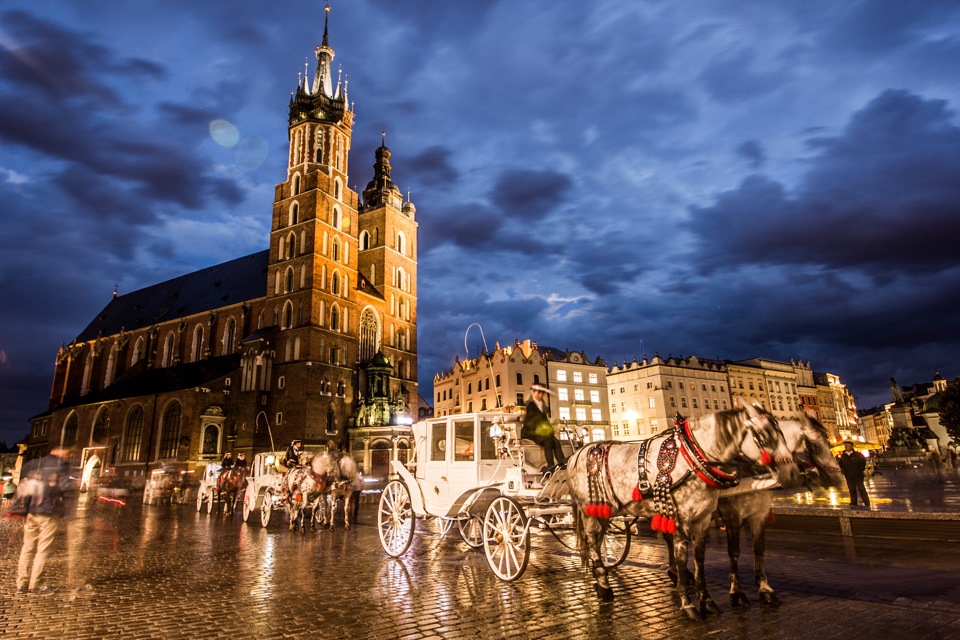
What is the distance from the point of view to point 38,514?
Result: 728cm

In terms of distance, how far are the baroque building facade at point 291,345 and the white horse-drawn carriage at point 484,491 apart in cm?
2887

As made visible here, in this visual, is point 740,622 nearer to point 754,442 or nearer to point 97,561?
point 754,442

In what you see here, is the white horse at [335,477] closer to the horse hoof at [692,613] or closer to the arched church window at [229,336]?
the horse hoof at [692,613]

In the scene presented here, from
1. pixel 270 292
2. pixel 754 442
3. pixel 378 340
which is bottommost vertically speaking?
pixel 754 442

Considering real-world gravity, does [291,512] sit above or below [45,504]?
below

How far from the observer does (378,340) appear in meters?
51.0

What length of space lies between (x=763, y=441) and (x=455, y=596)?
3.89 metres

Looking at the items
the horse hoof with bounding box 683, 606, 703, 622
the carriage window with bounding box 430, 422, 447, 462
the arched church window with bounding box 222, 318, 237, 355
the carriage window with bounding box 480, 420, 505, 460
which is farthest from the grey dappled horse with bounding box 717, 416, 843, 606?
the arched church window with bounding box 222, 318, 237, 355

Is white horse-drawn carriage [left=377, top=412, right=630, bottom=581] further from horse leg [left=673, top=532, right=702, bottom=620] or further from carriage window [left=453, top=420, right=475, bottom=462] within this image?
horse leg [left=673, top=532, right=702, bottom=620]

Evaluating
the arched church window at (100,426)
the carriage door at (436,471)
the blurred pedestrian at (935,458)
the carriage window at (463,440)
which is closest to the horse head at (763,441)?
the carriage window at (463,440)

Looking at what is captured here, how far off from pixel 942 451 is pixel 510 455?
147ft

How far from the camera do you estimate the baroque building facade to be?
42156 mm

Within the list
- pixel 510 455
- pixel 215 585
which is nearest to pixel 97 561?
pixel 215 585

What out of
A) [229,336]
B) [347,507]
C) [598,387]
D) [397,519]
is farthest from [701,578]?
[598,387]
